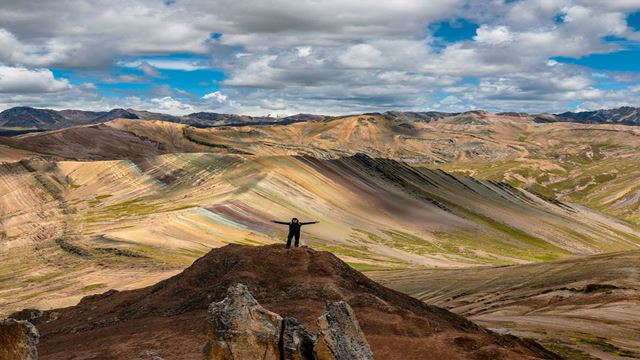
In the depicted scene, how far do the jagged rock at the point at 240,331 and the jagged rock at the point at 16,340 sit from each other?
5869mm

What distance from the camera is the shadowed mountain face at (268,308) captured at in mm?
30031

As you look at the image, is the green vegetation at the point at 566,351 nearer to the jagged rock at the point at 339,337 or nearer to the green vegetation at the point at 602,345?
the green vegetation at the point at 602,345

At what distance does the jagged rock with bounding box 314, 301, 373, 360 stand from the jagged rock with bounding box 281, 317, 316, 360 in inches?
14.9

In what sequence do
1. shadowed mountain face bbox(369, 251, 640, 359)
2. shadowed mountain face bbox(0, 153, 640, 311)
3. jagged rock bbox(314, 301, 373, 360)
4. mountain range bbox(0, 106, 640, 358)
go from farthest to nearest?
shadowed mountain face bbox(0, 153, 640, 311) → mountain range bbox(0, 106, 640, 358) → shadowed mountain face bbox(369, 251, 640, 359) → jagged rock bbox(314, 301, 373, 360)

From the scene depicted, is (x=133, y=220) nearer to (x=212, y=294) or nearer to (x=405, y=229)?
(x=405, y=229)

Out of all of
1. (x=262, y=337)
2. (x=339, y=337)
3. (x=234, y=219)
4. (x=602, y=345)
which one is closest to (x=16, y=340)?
(x=262, y=337)

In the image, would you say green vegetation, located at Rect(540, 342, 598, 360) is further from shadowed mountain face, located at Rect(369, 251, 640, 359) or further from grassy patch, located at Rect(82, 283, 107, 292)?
grassy patch, located at Rect(82, 283, 107, 292)

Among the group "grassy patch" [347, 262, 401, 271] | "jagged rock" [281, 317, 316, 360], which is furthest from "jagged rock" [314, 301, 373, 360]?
"grassy patch" [347, 262, 401, 271]

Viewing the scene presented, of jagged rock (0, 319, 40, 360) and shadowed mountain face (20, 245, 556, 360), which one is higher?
jagged rock (0, 319, 40, 360)

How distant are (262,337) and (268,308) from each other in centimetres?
1338

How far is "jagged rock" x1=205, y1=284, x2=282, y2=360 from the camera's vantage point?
21.1m

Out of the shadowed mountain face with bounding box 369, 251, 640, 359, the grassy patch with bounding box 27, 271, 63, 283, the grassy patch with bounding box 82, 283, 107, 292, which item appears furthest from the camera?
the grassy patch with bounding box 27, 271, 63, 283

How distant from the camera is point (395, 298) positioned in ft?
132

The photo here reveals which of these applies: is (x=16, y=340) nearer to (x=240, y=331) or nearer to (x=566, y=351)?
(x=240, y=331)
